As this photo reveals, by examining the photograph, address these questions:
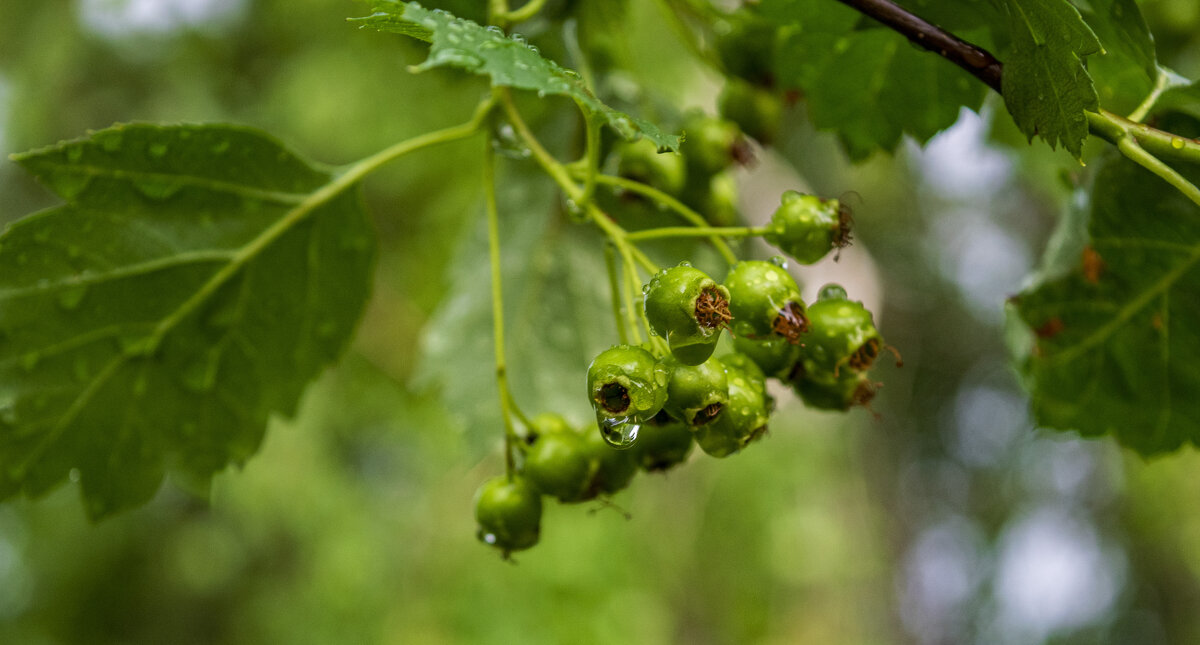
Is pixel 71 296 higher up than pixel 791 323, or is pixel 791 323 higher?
pixel 791 323

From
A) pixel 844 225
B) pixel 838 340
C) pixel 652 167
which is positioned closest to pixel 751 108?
pixel 652 167

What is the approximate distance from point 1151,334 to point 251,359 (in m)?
1.76

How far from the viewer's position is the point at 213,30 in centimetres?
584

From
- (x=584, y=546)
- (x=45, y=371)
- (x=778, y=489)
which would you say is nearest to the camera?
(x=45, y=371)

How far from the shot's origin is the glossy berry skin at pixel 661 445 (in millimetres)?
1304

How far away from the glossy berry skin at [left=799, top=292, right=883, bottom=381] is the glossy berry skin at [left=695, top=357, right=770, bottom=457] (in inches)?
5.6

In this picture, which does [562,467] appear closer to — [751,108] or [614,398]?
[614,398]

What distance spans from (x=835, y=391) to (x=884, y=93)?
68cm

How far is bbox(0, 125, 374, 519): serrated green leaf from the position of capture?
1.53 m

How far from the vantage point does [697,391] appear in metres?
1.09

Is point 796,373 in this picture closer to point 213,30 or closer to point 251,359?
point 251,359

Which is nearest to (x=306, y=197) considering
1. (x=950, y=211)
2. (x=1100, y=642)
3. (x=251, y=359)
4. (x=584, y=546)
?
(x=251, y=359)

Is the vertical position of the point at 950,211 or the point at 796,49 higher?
the point at 796,49

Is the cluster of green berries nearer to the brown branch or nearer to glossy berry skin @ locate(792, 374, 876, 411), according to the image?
glossy berry skin @ locate(792, 374, 876, 411)
